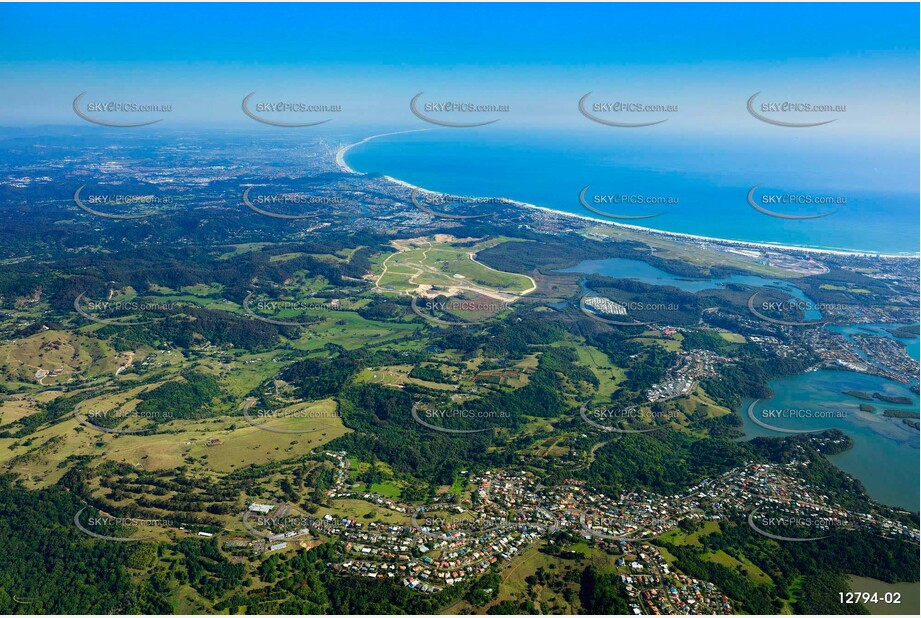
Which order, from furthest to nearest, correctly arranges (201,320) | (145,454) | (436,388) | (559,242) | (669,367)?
(559,242) → (201,320) → (669,367) → (436,388) → (145,454)

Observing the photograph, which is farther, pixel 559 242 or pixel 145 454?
pixel 559 242

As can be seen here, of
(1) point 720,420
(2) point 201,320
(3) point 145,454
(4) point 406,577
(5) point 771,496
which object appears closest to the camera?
(4) point 406,577

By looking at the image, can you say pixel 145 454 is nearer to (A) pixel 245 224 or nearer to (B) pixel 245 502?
(B) pixel 245 502

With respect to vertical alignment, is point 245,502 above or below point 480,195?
below

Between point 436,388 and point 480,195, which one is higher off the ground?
point 480,195

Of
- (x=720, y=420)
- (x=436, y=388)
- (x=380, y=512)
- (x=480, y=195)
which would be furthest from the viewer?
(x=480, y=195)

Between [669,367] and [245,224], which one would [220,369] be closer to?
[669,367]

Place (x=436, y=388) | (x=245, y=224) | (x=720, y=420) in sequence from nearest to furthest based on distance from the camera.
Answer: (x=720, y=420) → (x=436, y=388) → (x=245, y=224)

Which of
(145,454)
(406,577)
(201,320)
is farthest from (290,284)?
(406,577)

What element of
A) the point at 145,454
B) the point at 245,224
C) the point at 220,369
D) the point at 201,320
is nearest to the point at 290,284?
the point at 201,320
